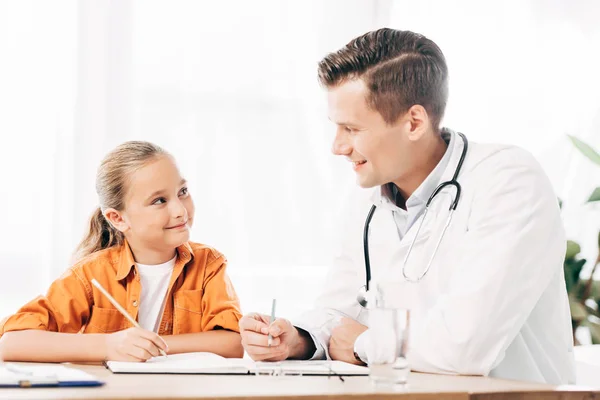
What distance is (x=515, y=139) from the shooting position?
333cm

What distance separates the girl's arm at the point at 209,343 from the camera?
166 cm

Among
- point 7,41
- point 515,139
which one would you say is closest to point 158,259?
point 7,41

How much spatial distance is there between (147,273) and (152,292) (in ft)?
0.15

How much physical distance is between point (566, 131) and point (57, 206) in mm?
2036

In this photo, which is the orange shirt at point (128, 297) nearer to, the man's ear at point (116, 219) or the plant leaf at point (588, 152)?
the man's ear at point (116, 219)

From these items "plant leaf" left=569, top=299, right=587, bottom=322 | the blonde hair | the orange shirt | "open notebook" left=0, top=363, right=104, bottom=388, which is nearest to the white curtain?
"plant leaf" left=569, top=299, right=587, bottom=322

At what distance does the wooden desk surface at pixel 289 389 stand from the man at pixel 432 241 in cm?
13

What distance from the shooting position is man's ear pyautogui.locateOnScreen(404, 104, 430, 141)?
1.68m

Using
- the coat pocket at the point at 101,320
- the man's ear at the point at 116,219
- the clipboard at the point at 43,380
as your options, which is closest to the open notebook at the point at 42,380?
the clipboard at the point at 43,380

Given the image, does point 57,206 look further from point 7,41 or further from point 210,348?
point 210,348

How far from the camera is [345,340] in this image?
1.55m

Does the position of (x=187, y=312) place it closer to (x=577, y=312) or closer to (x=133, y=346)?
(x=133, y=346)

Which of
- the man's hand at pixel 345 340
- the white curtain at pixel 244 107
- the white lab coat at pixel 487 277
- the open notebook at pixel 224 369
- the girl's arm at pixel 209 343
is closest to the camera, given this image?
the open notebook at pixel 224 369

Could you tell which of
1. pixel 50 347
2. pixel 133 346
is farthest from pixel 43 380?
pixel 50 347
